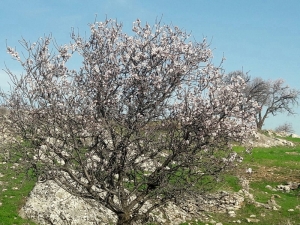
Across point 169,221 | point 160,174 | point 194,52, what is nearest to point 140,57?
point 194,52

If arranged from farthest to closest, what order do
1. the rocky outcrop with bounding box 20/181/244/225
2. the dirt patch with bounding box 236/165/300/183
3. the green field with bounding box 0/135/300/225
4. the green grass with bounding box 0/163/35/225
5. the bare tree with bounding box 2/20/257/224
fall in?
the dirt patch with bounding box 236/165/300/183
the green field with bounding box 0/135/300/225
the rocky outcrop with bounding box 20/181/244/225
the green grass with bounding box 0/163/35/225
the bare tree with bounding box 2/20/257/224

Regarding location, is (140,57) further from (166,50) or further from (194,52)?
(194,52)

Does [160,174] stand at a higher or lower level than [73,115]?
lower

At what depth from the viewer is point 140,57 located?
1068 cm

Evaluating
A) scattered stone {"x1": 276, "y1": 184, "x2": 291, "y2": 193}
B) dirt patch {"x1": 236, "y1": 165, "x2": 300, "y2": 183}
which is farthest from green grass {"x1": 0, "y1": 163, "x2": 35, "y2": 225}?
scattered stone {"x1": 276, "y1": 184, "x2": 291, "y2": 193}

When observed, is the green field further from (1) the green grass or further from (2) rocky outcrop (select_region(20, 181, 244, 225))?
(2) rocky outcrop (select_region(20, 181, 244, 225))

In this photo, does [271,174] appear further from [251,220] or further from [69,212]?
[69,212]

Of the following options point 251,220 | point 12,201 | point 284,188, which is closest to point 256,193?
point 284,188

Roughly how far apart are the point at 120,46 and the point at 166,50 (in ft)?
5.02

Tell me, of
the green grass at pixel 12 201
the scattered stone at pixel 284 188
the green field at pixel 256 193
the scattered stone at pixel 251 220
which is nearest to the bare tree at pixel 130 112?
the green field at pixel 256 193

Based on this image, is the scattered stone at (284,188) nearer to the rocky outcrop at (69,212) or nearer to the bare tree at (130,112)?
the rocky outcrop at (69,212)

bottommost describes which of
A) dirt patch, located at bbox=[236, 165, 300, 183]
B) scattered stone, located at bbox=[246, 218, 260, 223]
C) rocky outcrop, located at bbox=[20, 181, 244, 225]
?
scattered stone, located at bbox=[246, 218, 260, 223]

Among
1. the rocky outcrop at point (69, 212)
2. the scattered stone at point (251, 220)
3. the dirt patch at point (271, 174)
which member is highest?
the dirt patch at point (271, 174)

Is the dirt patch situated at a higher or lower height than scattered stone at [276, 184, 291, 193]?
higher
